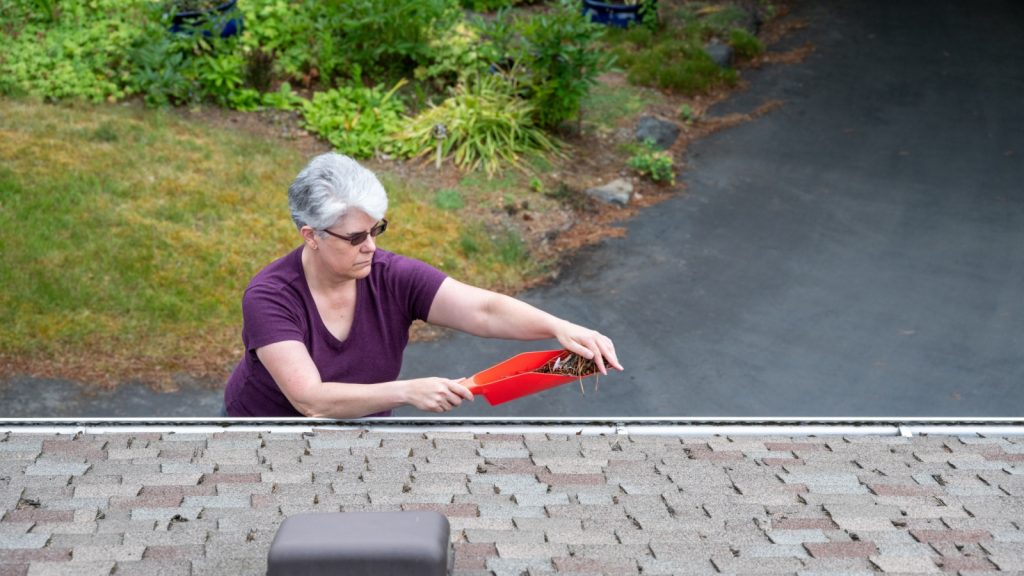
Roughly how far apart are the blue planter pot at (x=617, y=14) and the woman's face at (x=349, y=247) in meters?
10.6

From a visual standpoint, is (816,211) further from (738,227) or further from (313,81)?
(313,81)

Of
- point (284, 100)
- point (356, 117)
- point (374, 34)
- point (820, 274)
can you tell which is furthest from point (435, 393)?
point (374, 34)

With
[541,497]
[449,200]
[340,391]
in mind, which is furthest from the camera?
[449,200]

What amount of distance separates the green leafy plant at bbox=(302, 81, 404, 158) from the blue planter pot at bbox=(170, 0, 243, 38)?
4.38ft

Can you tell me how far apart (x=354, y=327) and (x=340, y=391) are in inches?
19.0

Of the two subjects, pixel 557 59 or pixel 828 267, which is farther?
pixel 557 59

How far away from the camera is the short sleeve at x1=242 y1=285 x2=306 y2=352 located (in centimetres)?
376

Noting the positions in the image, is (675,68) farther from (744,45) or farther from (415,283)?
(415,283)

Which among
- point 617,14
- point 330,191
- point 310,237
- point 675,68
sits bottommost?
point 675,68

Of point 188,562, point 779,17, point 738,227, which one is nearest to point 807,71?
point 779,17

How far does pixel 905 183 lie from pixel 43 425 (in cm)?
921

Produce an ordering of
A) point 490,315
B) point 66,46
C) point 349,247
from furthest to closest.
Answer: point 66,46, point 490,315, point 349,247

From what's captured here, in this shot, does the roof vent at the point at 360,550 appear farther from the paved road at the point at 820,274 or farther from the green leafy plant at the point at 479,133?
the green leafy plant at the point at 479,133

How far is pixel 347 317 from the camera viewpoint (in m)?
4.06
